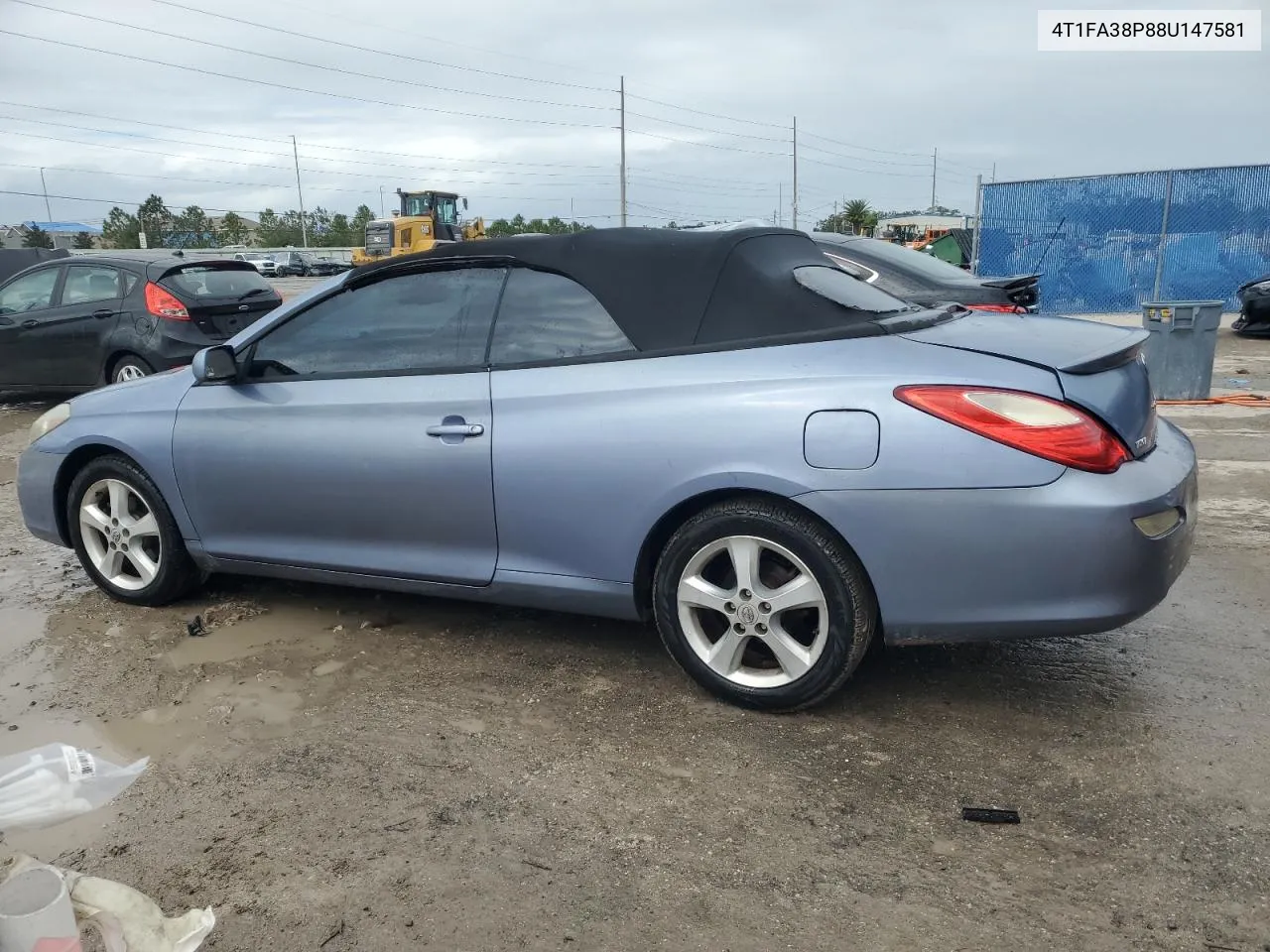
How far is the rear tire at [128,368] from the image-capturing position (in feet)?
31.6

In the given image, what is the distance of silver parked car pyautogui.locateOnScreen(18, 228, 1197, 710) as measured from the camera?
2926mm

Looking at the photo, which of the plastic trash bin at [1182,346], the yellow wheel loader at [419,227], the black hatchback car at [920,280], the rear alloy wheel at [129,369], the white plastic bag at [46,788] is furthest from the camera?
the yellow wheel loader at [419,227]

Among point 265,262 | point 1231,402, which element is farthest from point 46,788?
point 265,262

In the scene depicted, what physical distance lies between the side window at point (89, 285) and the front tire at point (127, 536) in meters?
5.94

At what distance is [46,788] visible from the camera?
244cm

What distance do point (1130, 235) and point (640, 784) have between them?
1734cm

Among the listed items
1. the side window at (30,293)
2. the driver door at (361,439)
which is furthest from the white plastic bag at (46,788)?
the side window at (30,293)

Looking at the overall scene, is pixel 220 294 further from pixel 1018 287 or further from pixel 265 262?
pixel 265 262

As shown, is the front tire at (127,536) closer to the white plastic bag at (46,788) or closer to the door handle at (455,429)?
the door handle at (455,429)

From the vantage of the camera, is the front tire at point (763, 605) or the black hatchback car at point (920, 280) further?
the black hatchback car at point (920, 280)

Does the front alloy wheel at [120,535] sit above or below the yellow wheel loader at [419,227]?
below

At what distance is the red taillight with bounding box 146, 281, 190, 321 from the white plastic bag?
300 inches

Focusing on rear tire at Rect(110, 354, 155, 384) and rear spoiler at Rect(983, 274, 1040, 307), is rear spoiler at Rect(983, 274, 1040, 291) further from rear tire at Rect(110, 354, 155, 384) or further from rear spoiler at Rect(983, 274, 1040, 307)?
rear tire at Rect(110, 354, 155, 384)

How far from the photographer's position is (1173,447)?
11.1 feet
